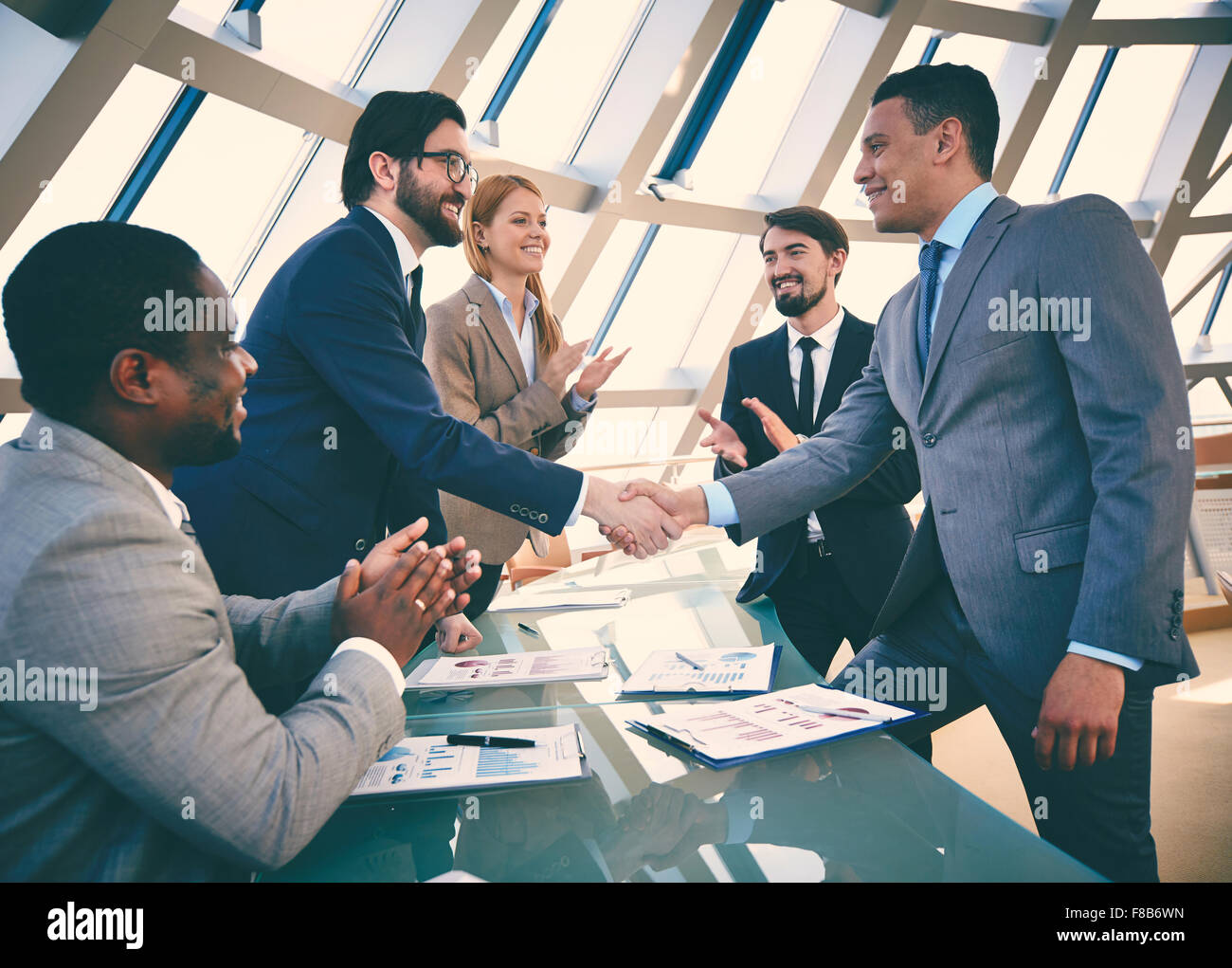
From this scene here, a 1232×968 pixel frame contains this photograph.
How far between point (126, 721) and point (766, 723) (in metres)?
0.93

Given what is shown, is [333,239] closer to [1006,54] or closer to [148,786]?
[148,786]

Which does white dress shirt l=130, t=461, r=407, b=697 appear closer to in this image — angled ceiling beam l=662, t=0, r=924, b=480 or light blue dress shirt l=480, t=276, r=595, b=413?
light blue dress shirt l=480, t=276, r=595, b=413

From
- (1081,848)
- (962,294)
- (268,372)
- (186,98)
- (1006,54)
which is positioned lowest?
(1081,848)

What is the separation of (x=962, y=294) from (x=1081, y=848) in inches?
40.9

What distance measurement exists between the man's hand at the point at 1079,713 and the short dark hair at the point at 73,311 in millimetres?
1460

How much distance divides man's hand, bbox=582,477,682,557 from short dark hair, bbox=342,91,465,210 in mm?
993

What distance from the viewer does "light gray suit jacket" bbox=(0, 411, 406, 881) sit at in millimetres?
788

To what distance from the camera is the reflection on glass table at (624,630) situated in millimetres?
1588

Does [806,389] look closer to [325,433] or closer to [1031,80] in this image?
[325,433]

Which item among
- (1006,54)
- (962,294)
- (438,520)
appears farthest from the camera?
(1006,54)

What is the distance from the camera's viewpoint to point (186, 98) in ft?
15.8

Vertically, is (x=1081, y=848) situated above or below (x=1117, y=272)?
below
